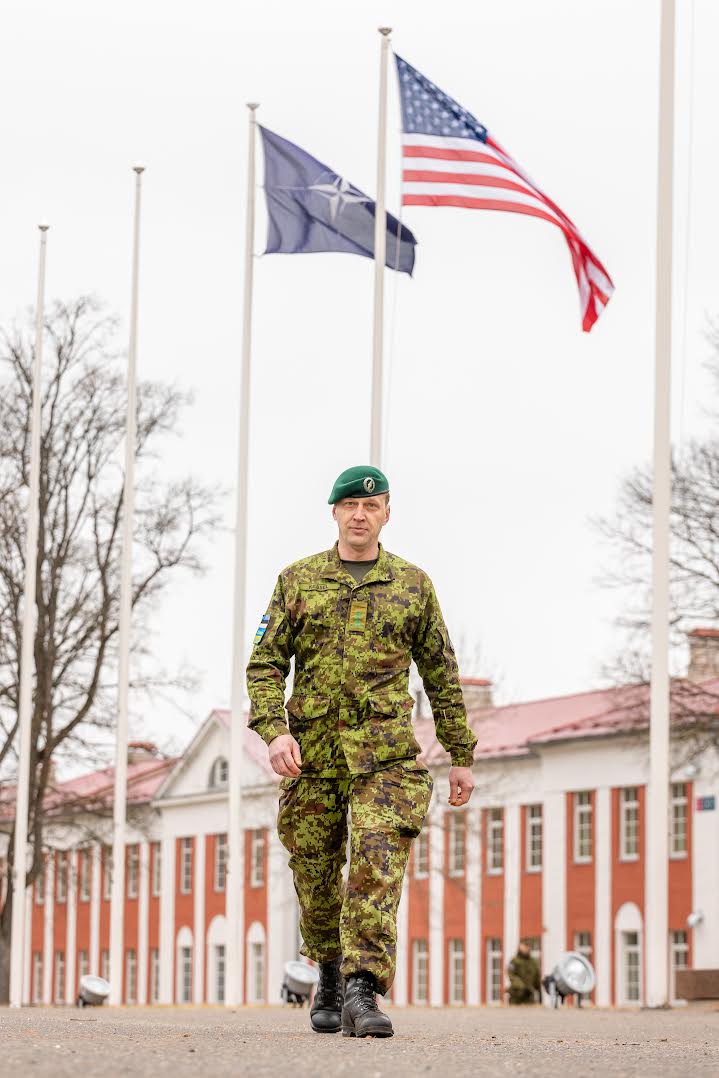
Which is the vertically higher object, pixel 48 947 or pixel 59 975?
pixel 48 947

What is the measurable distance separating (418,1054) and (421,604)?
2033mm

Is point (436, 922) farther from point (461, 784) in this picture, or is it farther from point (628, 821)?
point (461, 784)

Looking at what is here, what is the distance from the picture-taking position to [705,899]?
195ft

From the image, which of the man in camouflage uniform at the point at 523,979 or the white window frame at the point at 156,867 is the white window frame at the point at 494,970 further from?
the man in camouflage uniform at the point at 523,979

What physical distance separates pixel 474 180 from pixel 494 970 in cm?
4838

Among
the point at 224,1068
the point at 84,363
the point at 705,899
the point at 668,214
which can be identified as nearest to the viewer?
the point at 224,1068

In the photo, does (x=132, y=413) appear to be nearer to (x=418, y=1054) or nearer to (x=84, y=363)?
(x=84, y=363)

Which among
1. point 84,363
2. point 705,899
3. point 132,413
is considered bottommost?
point 705,899

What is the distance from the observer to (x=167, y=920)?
84375 mm

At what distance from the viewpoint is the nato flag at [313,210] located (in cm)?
2481

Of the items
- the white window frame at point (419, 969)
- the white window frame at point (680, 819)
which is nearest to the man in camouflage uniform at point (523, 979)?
the white window frame at point (680, 819)

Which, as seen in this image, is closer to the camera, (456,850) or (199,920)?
(456,850)

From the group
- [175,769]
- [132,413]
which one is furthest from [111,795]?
[175,769]

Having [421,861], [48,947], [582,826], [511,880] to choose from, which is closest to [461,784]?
[582,826]
